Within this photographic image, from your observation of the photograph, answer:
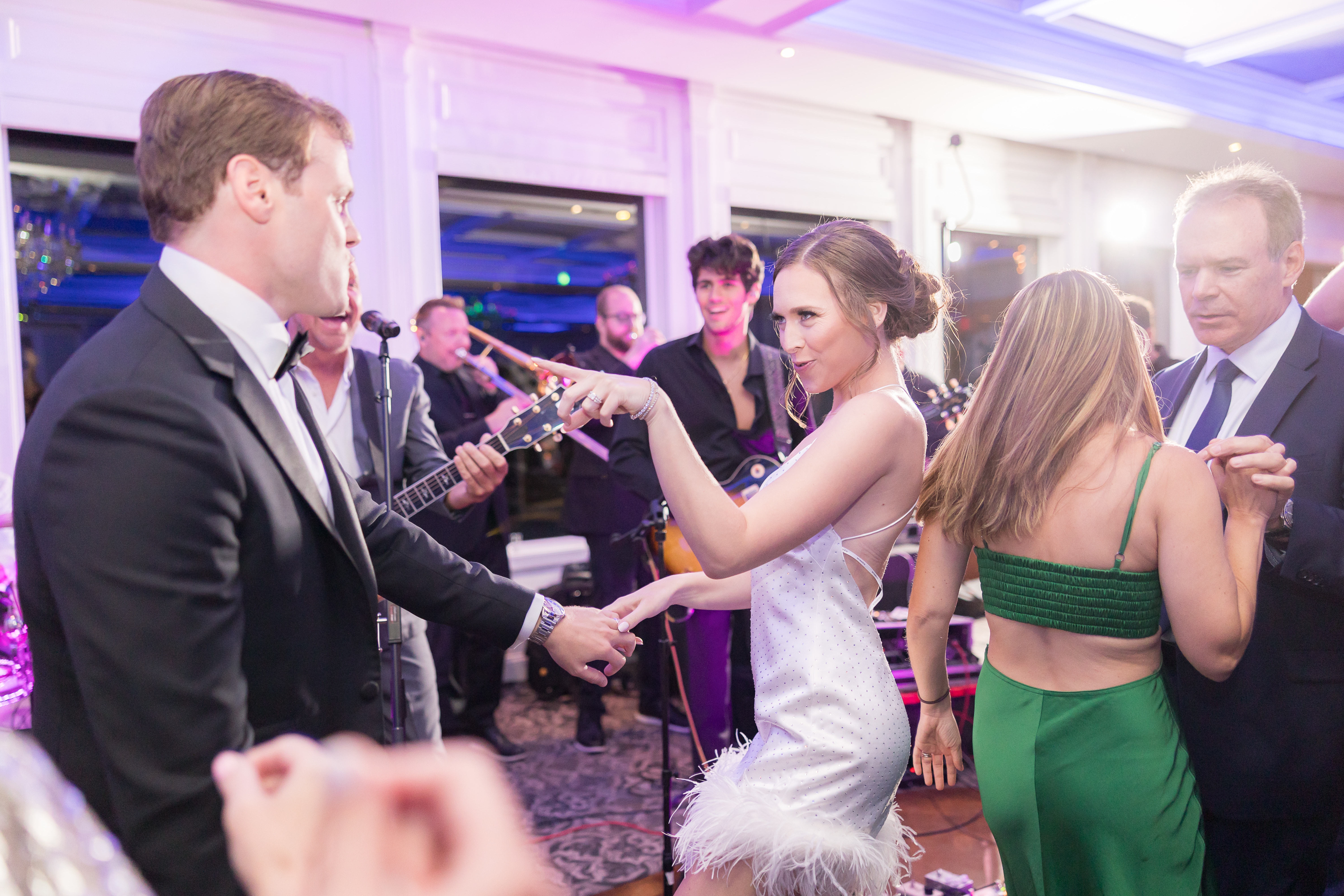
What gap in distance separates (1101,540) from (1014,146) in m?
6.48

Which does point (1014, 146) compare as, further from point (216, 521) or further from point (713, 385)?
point (216, 521)

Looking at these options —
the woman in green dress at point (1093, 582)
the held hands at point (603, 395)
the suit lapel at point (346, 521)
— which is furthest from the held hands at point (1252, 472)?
the suit lapel at point (346, 521)

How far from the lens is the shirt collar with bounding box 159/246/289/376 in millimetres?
1161

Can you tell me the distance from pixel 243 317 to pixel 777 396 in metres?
2.46

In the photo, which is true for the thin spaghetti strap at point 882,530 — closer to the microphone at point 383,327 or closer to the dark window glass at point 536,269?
the microphone at point 383,327

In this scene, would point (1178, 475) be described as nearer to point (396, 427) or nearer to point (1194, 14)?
point (396, 427)

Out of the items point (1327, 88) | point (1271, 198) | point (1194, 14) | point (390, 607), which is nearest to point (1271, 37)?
point (1194, 14)

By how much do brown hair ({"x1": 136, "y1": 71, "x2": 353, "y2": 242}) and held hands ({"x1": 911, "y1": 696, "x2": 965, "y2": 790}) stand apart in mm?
1584

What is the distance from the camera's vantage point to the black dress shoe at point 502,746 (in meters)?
3.89

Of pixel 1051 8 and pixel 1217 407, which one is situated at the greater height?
pixel 1051 8

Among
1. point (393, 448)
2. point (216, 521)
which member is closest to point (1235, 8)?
point (393, 448)

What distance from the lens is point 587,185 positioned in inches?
204

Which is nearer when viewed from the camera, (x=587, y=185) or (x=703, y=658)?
(x=703, y=658)

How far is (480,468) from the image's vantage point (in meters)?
2.86
